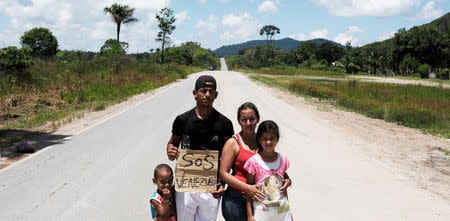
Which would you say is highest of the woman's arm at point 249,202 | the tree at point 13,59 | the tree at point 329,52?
the tree at point 329,52

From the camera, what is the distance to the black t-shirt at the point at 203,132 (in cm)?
296

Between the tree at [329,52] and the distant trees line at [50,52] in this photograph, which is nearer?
the distant trees line at [50,52]

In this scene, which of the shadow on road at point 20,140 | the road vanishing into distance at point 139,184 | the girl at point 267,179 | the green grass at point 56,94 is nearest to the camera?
the girl at point 267,179

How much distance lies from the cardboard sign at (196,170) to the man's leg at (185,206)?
11 cm

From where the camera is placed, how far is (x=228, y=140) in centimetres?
279

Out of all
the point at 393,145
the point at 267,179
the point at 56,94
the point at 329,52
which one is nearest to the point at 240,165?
the point at 267,179

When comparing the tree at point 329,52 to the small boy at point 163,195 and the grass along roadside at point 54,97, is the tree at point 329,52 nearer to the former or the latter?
the grass along roadside at point 54,97

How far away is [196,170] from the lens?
9.34 feet

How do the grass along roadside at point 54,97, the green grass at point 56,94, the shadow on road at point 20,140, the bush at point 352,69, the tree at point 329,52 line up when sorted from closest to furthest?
the shadow on road at point 20,140, the grass along roadside at point 54,97, the green grass at point 56,94, the bush at point 352,69, the tree at point 329,52

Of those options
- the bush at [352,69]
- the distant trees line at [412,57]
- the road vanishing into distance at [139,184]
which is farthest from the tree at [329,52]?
the road vanishing into distance at [139,184]

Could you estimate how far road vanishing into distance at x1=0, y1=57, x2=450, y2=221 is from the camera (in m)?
Answer: 4.64

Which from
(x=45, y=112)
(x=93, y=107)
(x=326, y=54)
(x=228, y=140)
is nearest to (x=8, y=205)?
(x=228, y=140)

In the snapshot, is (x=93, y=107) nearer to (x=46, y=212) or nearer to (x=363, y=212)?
Answer: (x=46, y=212)

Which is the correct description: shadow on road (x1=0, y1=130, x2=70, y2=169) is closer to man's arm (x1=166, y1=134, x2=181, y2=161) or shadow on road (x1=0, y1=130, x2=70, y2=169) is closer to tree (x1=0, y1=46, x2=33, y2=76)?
man's arm (x1=166, y1=134, x2=181, y2=161)
